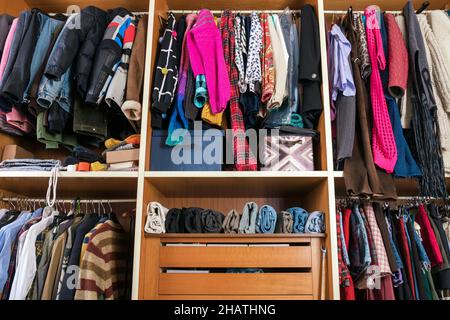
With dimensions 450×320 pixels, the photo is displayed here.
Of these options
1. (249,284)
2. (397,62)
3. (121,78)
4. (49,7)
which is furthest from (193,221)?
(49,7)

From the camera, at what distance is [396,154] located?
4.53ft

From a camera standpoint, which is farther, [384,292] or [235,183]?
[235,183]

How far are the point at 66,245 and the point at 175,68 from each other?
794mm

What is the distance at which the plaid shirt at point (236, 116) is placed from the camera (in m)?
1.44

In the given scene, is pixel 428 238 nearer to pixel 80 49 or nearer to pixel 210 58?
pixel 210 58

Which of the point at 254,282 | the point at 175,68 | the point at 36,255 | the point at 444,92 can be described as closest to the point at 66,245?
the point at 36,255

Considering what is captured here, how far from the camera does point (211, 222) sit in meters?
1.39

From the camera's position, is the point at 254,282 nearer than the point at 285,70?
Yes

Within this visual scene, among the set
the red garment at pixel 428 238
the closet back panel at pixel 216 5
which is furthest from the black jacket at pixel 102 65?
the red garment at pixel 428 238

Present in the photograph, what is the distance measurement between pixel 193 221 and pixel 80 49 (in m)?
0.83

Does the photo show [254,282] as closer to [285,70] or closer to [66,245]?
[66,245]

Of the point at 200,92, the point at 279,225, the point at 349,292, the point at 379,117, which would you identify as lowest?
the point at 349,292
